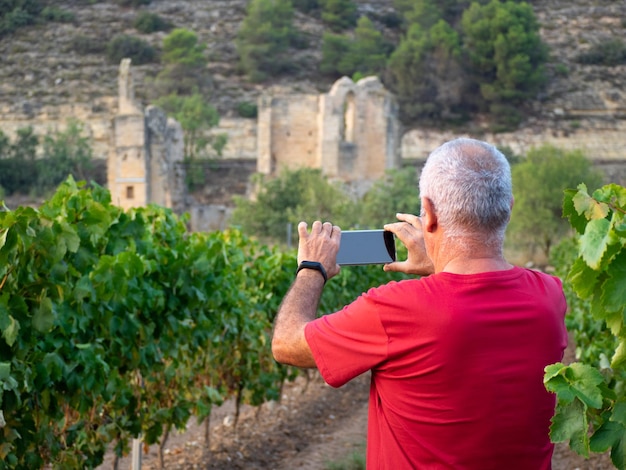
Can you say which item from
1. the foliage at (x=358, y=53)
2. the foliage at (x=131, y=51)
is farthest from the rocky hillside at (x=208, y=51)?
the foliage at (x=358, y=53)

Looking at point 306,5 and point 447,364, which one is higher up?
point 306,5

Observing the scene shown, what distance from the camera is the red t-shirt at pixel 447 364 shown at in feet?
8.18

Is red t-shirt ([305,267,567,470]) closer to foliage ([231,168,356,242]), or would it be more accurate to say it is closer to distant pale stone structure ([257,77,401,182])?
foliage ([231,168,356,242])

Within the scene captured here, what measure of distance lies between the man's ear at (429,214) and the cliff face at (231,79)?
44513mm

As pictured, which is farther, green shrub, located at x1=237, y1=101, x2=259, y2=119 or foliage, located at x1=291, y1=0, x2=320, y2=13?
foliage, located at x1=291, y1=0, x2=320, y2=13

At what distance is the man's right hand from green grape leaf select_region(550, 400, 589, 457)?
0.65 meters

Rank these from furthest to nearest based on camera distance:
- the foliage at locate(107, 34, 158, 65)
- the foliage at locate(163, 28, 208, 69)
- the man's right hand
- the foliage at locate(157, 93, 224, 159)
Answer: the foliage at locate(107, 34, 158, 65), the foliage at locate(163, 28, 208, 69), the foliage at locate(157, 93, 224, 159), the man's right hand

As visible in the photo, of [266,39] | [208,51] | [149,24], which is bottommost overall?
[208,51]

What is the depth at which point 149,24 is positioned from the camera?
6925cm

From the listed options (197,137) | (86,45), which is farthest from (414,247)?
(86,45)

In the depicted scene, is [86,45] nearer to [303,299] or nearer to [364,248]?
[364,248]

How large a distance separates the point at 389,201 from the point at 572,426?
29.5m

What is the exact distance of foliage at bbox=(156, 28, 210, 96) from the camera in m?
56.9

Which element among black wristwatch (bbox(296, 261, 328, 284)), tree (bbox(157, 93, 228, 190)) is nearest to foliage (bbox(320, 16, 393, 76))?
tree (bbox(157, 93, 228, 190))
